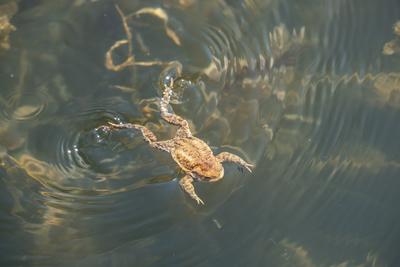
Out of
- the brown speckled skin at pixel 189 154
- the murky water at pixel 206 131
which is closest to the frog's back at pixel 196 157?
the brown speckled skin at pixel 189 154

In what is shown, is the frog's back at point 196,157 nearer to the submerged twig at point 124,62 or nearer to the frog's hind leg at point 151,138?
the frog's hind leg at point 151,138

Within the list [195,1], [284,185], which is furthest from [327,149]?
[195,1]

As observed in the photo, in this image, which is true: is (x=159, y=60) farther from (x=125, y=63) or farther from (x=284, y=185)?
(x=284, y=185)

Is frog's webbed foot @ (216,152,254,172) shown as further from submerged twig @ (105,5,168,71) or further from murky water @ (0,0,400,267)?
submerged twig @ (105,5,168,71)

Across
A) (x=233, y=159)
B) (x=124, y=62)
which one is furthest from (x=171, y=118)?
(x=124, y=62)

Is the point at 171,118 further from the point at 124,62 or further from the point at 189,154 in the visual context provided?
the point at 124,62

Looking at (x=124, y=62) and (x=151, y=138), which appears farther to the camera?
(x=124, y=62)

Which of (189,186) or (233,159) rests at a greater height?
(233,159)
